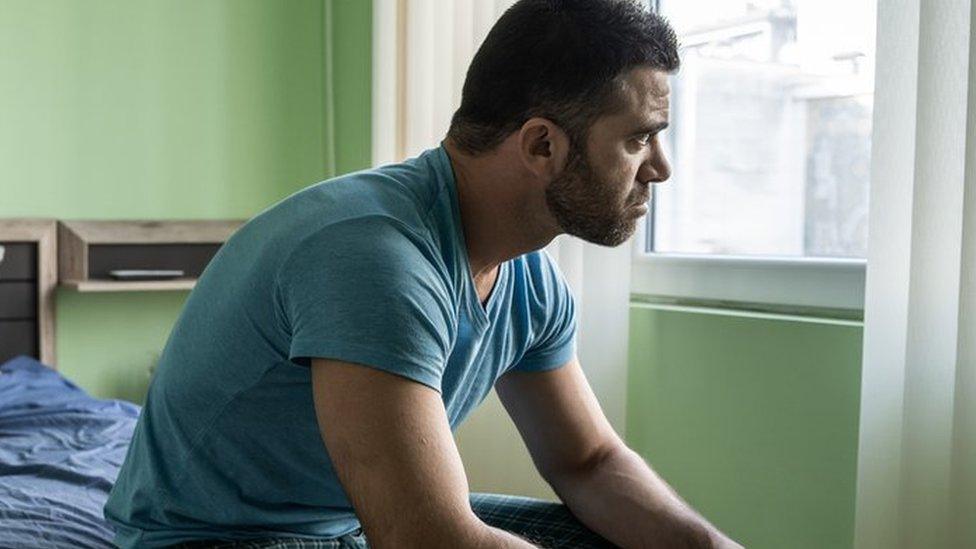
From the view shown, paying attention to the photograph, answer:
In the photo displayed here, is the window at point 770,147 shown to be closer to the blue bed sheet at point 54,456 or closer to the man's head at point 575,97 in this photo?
the man's head at point 575,97

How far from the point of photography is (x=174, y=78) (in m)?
3.00

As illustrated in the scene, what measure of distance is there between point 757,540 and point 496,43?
110 centimetres

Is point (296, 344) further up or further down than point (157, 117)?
further down

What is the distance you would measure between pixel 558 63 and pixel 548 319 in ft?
1.07

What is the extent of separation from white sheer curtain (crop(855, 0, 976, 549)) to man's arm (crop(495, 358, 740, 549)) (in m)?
0.37

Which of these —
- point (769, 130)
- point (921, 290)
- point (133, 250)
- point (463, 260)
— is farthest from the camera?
point (133, 250)

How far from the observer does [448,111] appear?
2.62m

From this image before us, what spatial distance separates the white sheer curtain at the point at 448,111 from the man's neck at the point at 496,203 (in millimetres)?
899

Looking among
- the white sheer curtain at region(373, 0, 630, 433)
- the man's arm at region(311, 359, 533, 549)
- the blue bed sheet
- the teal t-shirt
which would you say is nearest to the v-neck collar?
the teal t-shirt

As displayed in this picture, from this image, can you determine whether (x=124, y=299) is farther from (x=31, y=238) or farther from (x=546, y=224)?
(x=546, y=224)

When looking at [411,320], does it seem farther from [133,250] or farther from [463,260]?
[133,250]

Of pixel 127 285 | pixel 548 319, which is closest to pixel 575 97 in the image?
pixel 548 319

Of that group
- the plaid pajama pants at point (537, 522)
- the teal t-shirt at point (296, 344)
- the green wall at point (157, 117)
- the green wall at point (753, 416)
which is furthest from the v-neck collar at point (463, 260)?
the green wall at point (157, 117)

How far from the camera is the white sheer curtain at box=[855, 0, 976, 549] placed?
1612mm
